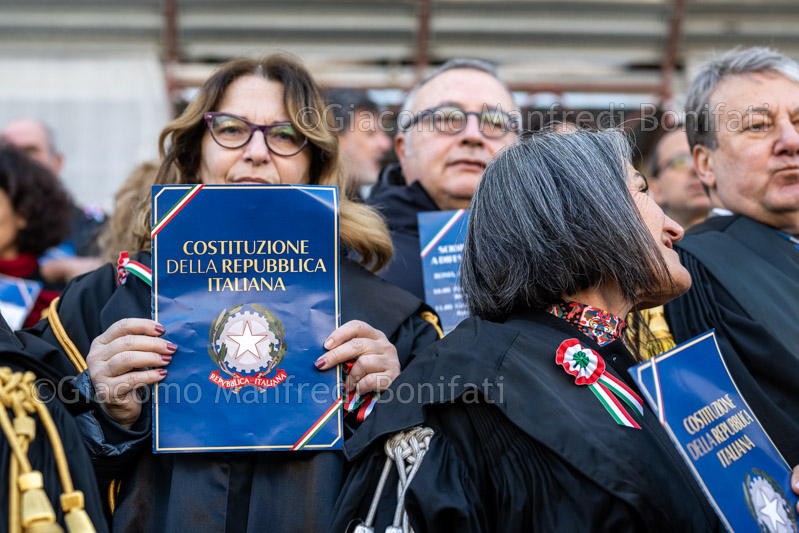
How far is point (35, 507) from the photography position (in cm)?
153

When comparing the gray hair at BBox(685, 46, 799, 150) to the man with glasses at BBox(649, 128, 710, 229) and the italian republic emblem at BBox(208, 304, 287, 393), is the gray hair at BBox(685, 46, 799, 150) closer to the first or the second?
the man with glasses at BBox(649, 128, 710, 229)

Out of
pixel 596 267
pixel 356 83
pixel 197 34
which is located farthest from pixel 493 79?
pixel 197 34

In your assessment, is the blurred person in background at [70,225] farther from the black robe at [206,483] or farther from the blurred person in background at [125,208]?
the black robe at [206,483]

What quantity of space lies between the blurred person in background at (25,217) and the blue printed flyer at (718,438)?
3.00 meters

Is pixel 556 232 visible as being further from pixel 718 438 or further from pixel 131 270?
pixel 131 270

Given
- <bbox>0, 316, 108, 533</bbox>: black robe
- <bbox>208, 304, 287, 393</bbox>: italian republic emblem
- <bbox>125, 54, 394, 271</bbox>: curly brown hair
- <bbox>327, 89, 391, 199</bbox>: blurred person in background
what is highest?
<bbox>327, 89, 391, 199</bbox>: blurred person in background

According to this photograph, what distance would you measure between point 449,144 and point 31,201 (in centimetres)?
200

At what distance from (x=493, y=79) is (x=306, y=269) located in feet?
6.12

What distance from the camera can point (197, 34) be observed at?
23.2 feet

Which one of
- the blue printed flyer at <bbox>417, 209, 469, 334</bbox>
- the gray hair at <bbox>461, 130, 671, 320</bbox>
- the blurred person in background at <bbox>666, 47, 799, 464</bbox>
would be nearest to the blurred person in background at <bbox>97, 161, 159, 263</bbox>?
the blue printed flyer at <bbox>417, 209, 469, 334</bbox>

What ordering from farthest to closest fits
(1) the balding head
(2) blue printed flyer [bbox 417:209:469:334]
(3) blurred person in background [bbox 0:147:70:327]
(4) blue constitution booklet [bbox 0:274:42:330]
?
(1) the balding head, (3) blurred person in background [bbox 0:147:70:327], (4) blue constitution booklet [bbox 0:274:42:330], (2) blue printed flyer [bbox 417:209:469:334]

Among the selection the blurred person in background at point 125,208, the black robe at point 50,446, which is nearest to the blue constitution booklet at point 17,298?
the blurred person in background at point 125,208

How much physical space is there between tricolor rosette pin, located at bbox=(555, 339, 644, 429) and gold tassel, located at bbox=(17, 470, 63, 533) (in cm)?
112

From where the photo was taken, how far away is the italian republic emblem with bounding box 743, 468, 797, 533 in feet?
5.84
